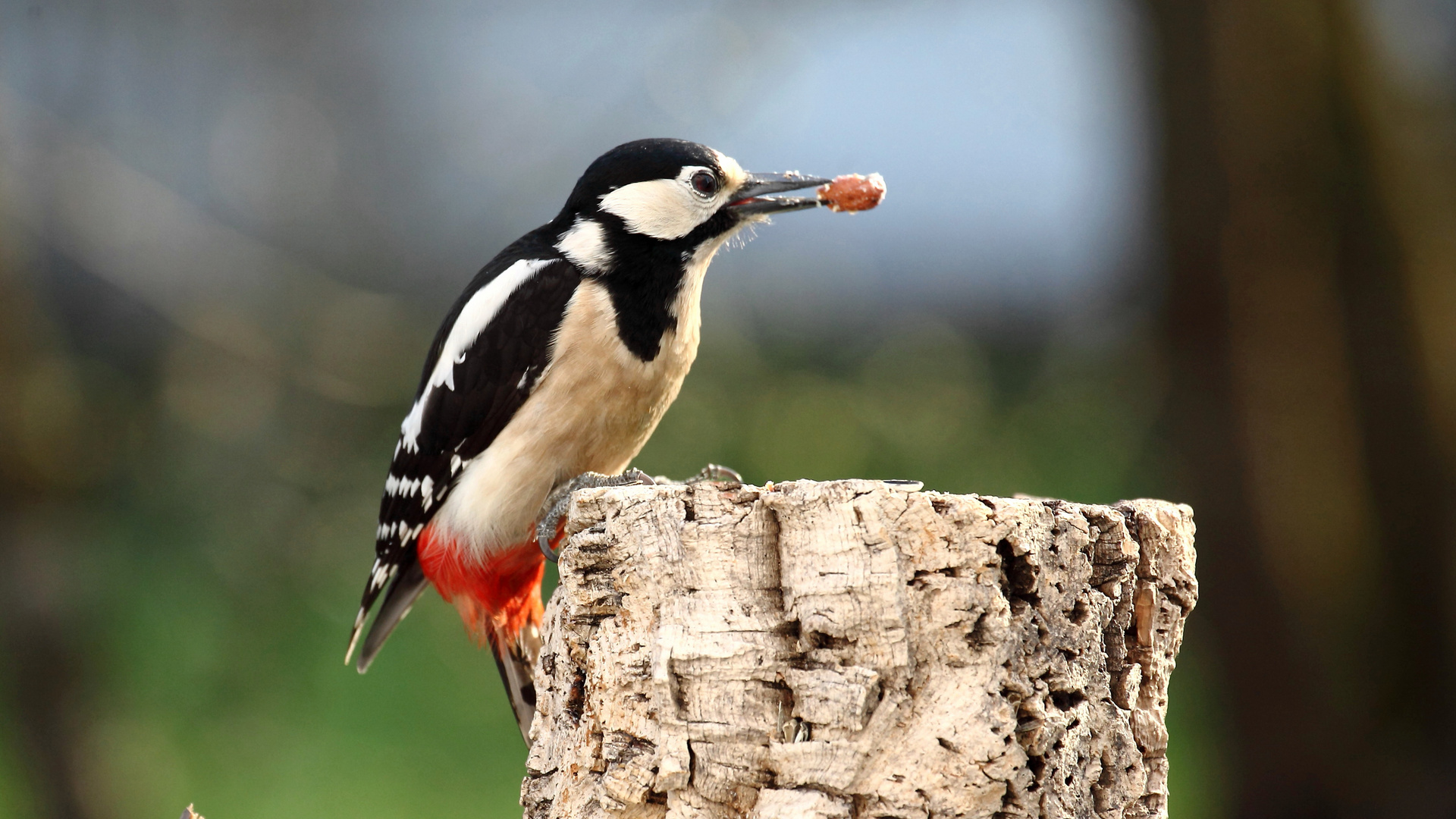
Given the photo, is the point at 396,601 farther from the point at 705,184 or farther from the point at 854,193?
the point at 854,193

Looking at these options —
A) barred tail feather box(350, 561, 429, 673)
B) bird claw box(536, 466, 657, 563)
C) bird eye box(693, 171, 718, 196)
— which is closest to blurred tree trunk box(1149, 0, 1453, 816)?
bird eye box(693, 171, 718, 196)

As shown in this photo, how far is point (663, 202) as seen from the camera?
3133 millimetres

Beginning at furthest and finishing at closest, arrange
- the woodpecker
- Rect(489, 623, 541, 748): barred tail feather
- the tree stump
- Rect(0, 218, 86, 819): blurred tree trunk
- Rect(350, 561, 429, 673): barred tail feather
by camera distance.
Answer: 1. Rect(0, 218, 86, 819): blurred tree trunk
2. Rect(350, 561, 429, 673): barred tail feather
3. Rect(489, 623, 541, 748): barred tail feather
4. the woodpecker
5. the tree stump

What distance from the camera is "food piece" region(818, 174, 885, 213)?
3150 mm

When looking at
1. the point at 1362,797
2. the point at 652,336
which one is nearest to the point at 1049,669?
the point at 652,336

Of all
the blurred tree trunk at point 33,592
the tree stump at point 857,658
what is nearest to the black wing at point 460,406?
the tree stump at point 857,658

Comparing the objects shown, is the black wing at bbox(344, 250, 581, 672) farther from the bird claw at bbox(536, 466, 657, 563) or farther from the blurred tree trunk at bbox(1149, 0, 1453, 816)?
the blurred tree trunk at bbox(1149, 0, 1453, 816)

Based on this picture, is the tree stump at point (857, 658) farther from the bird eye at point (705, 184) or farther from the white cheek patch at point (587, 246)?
the bird eye at point (705, 184)

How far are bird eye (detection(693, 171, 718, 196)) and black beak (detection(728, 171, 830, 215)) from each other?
2.7 inches

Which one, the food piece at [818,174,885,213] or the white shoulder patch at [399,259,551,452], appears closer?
the white shoulder patch at [399,259,551,452]

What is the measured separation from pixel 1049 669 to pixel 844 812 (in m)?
0.40

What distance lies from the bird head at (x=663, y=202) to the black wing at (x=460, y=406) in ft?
0.42

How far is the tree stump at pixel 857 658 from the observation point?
1731 mm

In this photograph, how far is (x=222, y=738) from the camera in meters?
6.00
